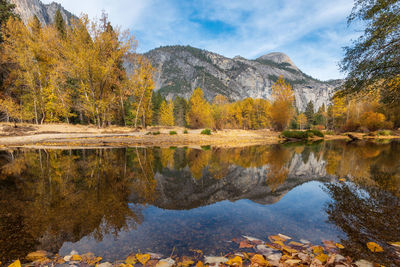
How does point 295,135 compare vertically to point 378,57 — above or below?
below

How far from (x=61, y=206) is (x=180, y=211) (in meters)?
2.84

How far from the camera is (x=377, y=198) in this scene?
4.71 meters

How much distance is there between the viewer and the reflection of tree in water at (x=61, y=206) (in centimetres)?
287

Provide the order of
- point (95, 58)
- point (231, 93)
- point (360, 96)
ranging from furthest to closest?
point (231, 93) → point (95, 58) → point (360, 96)

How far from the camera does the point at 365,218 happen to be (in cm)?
358

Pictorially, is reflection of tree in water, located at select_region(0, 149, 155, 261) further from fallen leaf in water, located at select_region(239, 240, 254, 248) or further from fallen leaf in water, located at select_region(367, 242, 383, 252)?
fallen leaf in water, located at select_region(367, 242, 383, 252)

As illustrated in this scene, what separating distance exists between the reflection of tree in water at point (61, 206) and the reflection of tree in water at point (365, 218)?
396cm

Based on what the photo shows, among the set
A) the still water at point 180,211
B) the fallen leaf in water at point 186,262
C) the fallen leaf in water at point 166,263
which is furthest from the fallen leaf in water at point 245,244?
the fallen leaf in water at point 166,263

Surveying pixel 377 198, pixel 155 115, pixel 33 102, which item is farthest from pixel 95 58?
pixel 155 115

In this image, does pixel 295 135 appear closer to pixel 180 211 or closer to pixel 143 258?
pixel 180 211

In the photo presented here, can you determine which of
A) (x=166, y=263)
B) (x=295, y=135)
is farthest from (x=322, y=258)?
(x=295, y=135)

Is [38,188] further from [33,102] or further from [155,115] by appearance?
[155,115]

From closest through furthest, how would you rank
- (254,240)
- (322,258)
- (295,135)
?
(322,258) → (254,240) → (295,135)

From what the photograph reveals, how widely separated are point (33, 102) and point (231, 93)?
177078 mm
